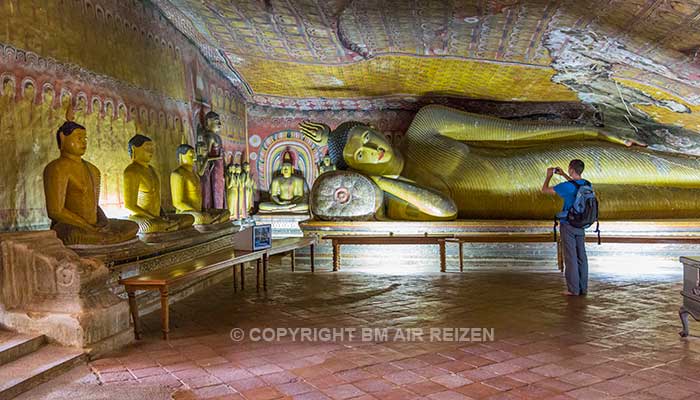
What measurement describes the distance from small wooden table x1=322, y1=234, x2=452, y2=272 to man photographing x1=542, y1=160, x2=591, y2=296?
1644 mm

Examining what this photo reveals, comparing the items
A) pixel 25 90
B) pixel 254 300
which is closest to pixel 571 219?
pixel 254 300

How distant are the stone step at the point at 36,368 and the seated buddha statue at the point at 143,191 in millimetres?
2240

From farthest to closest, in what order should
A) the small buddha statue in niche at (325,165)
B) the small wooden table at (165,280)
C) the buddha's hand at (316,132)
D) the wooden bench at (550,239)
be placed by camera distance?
the small buddha statue in niche at (325,165) → the buddha's hand at (316,132) → the wooden bench at (550,239) → the small wooden table at (165,280)

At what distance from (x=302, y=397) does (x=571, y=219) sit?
2.95 metres

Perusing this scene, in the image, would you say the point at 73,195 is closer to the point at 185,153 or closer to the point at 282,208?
the point at 185,153

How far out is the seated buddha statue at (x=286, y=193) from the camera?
33.8ft

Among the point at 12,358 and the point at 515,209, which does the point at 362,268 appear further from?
the point at 12,358

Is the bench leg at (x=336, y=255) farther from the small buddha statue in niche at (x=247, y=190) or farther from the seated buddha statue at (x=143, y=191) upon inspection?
the small buddha statue in niche at (x=247, y=190)

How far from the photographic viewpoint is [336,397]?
8.84 feet

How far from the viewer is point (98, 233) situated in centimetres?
430

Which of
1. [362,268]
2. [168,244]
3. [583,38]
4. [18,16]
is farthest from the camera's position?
[362,268]

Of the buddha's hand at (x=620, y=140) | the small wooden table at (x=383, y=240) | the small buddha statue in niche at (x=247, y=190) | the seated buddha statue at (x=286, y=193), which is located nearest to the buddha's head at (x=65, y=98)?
the small wooden table at (x=383, y=240)

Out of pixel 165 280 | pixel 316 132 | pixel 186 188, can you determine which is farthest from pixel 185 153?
pixel 165 280

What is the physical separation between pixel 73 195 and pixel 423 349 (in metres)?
2.74
